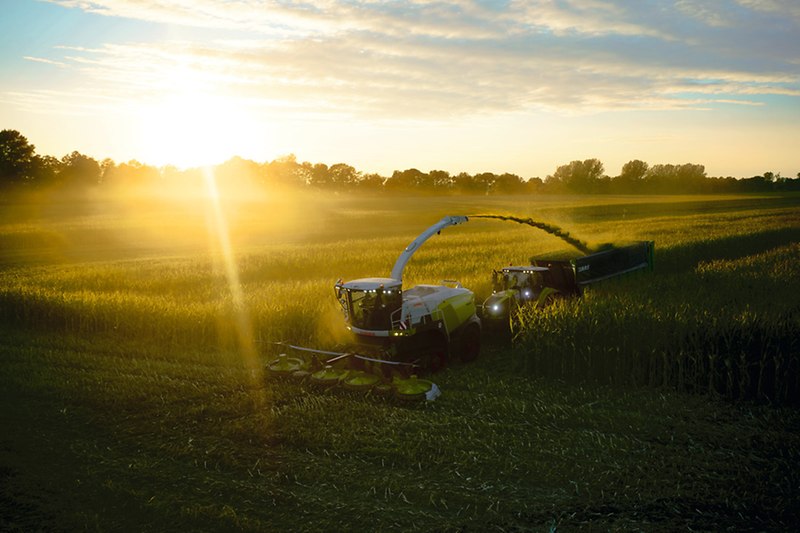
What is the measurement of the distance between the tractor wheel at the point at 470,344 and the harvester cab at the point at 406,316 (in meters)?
0.17

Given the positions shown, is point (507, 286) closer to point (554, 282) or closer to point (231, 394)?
point (554, 282)

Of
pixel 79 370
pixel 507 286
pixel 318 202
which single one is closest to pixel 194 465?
pixel 79 370

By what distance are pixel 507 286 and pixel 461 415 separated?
6.65m

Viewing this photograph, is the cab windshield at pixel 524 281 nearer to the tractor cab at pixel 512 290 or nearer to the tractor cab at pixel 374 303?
the tractor cab at pixel 512 290

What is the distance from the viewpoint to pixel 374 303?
11.3m

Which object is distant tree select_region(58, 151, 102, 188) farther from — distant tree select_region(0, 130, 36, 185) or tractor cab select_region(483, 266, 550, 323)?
tractor cab select_region(483, 266, 550, 323)

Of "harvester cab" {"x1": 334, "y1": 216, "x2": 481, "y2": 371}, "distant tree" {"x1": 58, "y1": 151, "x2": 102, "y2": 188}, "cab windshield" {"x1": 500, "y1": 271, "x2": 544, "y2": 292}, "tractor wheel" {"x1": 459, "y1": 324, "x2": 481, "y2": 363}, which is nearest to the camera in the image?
"harvester cab" {"x1": 334, "y1": 216, "x2": 481, "y2": 371}

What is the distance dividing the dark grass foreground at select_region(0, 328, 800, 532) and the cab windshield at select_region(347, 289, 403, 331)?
4.81 feet

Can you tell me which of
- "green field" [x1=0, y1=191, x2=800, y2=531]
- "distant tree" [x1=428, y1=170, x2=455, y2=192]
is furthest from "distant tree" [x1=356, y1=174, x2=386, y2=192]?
"green field" [x1=0, y1=191, x2=800, y2=531]

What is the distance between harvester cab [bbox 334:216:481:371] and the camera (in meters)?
11.2

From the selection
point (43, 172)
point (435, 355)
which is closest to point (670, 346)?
point (435, 355)

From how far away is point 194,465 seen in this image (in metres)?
8.23

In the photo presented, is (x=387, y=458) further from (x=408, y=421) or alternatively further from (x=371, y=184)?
(x=371, y=184)

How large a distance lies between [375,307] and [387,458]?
11.5 feet
